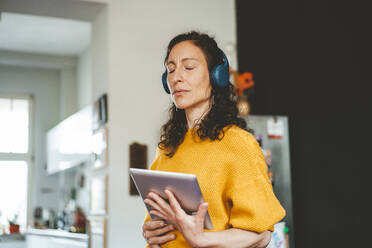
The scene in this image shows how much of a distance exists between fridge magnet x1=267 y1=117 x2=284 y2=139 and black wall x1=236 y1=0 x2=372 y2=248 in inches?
11.0

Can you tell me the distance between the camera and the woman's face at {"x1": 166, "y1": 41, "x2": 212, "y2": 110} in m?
1.21

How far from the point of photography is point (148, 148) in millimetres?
3543

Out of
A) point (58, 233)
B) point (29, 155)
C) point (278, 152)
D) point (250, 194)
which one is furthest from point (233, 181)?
point (29, 155)

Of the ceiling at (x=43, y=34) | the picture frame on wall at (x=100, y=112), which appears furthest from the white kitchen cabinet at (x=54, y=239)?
the ceiling at (x=43, y=34)

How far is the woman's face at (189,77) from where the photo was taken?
121cm

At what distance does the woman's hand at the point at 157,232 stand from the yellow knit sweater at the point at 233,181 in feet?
0.07

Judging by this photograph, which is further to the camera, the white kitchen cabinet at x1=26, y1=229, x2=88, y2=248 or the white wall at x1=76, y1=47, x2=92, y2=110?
the white wall at x1=76, y1=47, x2=92, y2=110

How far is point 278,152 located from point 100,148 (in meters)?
1.45

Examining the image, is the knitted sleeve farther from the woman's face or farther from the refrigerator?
the refrigerator

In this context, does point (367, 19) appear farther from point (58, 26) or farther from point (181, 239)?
point (58, 26)

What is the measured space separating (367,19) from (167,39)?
5.27 ft

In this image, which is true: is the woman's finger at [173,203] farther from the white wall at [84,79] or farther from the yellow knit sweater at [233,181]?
the white wall at [84,79]

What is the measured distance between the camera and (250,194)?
1043 millimetres

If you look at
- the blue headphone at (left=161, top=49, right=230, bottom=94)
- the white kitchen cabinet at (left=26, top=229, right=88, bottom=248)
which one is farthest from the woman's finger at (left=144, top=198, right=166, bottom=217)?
the white kitchen cabinet at (left=26, top=229, right=88, bottom=248)
